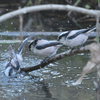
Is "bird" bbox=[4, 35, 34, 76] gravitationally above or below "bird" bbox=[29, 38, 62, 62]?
below

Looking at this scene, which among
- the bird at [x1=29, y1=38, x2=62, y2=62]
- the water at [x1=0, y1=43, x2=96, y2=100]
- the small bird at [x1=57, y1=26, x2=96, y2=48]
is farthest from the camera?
the bird at [x1=29, y1=38, x2=62, y2=62]

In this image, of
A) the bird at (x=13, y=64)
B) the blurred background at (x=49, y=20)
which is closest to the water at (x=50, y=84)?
the bird at (x=13, y=64)

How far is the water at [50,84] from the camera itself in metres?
4.30

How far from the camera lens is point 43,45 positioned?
5520mm

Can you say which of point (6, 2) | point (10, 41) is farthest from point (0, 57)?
point (6, 2)

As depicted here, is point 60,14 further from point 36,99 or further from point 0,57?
point 36,99

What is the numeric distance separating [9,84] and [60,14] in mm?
7715

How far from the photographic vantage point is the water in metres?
4.30

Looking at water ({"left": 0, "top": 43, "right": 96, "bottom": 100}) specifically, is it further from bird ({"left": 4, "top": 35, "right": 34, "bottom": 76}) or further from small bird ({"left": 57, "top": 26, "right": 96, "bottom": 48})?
small bird ({"left": 57, "top": 26, "right": 96, "bottom": 48})

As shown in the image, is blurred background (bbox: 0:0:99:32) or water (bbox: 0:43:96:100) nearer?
water (bbox: 0:43:96:100)

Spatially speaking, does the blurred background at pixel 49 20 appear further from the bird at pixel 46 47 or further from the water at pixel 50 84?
the bird at pixel 46 47

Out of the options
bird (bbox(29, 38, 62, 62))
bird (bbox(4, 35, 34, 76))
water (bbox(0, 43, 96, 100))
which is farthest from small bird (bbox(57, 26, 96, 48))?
bird (bbox(4, 35, 34, 76))

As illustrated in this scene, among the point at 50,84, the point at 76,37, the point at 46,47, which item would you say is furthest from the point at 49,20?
the point at 50,84

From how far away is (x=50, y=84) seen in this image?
4902mm
